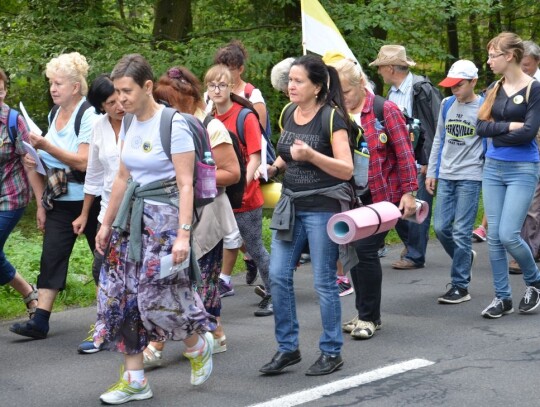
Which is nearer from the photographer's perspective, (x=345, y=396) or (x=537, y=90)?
(x=345, y=396)

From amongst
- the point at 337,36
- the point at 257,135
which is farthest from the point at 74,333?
the point at 337,36

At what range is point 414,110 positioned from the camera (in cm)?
919

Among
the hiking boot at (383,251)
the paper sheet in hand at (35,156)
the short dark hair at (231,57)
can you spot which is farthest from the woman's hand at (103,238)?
the hiking boot at (383,251)

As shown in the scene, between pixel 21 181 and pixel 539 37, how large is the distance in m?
18.5

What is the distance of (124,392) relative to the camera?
5371 mm

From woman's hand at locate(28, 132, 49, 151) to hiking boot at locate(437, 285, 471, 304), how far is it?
322 centimetres

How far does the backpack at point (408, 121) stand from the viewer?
6.70m

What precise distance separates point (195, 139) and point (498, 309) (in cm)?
291

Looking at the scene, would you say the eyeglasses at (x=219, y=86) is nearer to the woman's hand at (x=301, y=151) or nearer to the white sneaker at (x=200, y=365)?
the woman's hand at (x=301, y=151)

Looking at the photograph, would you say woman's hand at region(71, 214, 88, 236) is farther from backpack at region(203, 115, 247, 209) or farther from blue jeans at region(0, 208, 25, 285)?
backpack at region(203, 115, 247, 209)

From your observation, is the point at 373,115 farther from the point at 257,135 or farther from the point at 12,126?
the point at 12,126

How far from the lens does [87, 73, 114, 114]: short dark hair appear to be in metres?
6.37

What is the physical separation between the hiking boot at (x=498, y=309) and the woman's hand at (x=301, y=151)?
7.93 feet

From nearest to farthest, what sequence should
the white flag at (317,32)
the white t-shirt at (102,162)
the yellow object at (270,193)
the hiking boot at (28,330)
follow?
the white t-shirt at (102,162) → the hiking boot at (28,330) → the yellow object at (270,193) → the white flag at (317,32)
